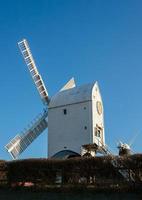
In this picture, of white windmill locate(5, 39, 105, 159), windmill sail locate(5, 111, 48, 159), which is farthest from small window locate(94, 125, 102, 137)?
windmill sail locate(5, 111, 48, 159)

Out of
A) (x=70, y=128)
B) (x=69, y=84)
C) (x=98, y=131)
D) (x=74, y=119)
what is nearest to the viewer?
(x=74, y=119)

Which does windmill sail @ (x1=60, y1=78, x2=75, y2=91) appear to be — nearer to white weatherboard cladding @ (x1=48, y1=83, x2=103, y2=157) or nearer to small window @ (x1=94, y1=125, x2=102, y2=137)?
white weatherboard cladding @ (x1=48, y1=83, x2=103, y2=157)

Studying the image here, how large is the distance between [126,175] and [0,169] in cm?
873

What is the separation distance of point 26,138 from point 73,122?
760cm

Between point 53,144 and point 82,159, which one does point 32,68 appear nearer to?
point 53,144

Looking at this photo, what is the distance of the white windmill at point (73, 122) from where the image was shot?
38.3 metres

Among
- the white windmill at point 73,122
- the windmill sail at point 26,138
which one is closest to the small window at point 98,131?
the white windmill at point 73,122

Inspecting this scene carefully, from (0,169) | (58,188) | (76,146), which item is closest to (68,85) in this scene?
(76,146)

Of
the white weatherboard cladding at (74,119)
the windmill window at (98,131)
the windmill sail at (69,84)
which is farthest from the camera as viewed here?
the windmill sail at (69,84)

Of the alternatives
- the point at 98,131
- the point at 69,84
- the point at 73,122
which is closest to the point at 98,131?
the point at 98,131

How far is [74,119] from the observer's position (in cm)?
3912

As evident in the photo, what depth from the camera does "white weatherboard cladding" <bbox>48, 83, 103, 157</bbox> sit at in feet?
125

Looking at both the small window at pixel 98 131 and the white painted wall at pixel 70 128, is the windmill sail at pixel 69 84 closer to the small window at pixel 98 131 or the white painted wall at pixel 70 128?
the white painted wall at pixel 70 128

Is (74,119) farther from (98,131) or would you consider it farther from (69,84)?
(69,84)
